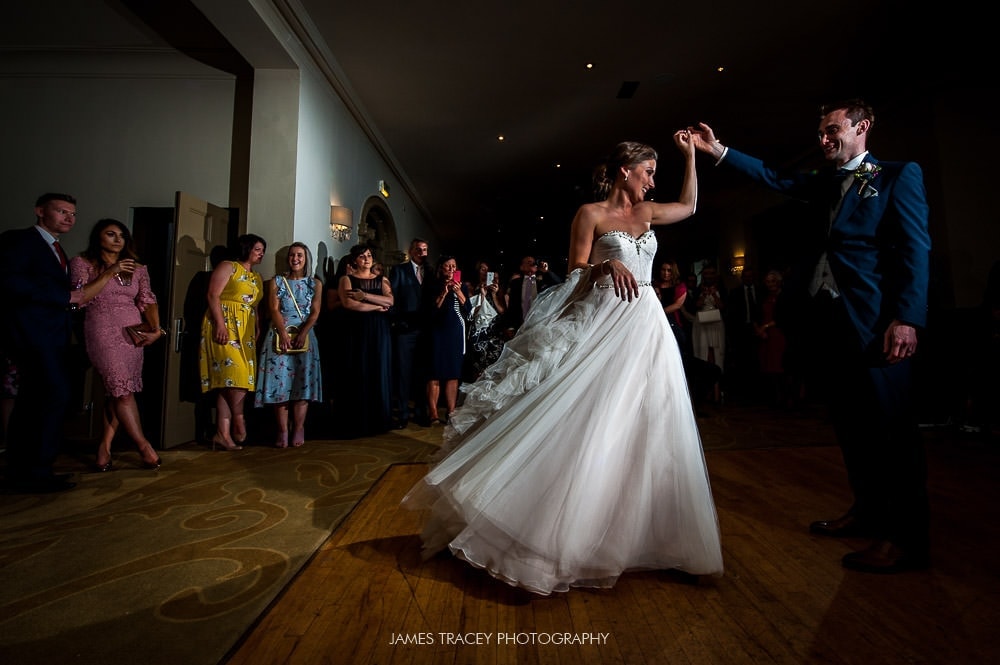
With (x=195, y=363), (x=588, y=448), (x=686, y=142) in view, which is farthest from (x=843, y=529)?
(x=195, y=363)

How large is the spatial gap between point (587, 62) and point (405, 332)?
3.50m

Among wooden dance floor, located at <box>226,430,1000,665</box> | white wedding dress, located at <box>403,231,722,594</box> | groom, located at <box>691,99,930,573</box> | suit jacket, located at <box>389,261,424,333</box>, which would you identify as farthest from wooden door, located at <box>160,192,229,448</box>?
groom, located at <box>691,99,930,573</box>

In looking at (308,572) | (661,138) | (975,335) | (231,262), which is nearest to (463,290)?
(231,262)

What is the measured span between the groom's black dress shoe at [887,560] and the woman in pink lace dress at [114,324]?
12.2 ft

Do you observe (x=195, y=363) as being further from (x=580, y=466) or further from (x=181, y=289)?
(x=580, y=466)

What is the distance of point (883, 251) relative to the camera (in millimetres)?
1590

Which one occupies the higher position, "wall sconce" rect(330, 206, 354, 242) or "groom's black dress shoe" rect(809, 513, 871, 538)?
"wall sconce" rect(330, 206, 354, 242)

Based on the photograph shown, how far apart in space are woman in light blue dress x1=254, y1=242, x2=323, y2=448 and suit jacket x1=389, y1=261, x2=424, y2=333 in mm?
908

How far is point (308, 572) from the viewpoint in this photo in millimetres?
1543

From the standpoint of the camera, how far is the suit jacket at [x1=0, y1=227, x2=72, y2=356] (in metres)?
2.46

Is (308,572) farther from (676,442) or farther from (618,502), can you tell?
(676,442)

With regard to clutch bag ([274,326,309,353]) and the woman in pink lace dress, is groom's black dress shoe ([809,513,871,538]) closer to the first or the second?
clutch bag ([274,326,309,353])

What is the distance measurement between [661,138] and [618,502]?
698 cm

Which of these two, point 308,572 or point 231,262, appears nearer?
point 308,572
